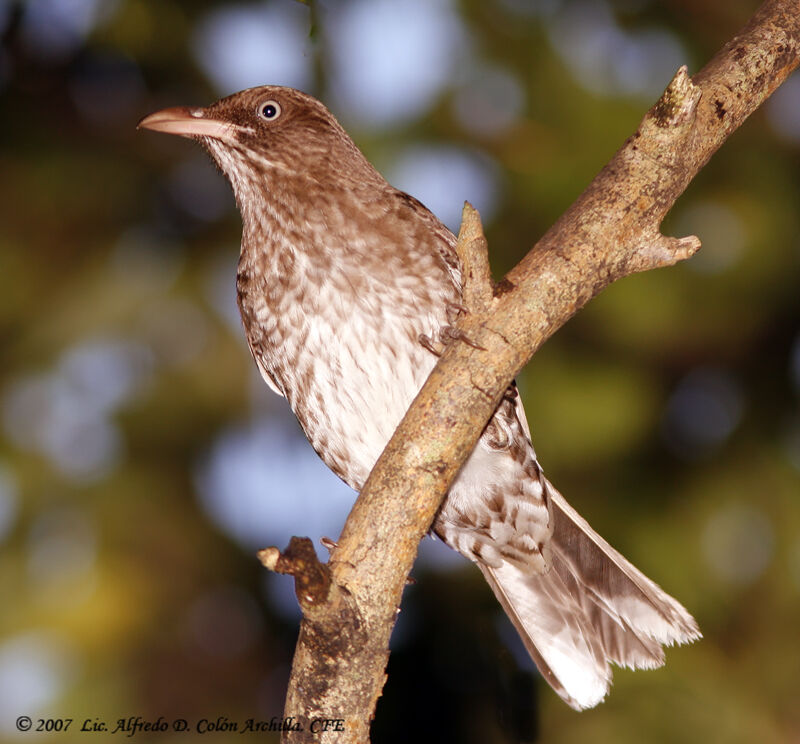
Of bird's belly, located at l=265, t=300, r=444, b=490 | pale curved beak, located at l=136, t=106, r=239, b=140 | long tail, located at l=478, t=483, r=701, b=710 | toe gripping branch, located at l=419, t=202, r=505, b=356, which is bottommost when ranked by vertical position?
long tail, located at l=478, t=483, r=701, b=710

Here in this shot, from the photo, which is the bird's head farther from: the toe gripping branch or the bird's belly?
the toe gripping branch

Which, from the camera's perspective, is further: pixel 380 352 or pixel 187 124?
pixel 187 124

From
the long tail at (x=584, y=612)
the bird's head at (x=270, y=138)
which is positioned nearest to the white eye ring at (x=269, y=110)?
the bird's head at (x=270, y=138)

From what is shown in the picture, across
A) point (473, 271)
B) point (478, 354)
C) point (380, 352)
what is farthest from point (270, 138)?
point (478, 354)

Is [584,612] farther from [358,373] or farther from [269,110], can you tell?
[269,110]

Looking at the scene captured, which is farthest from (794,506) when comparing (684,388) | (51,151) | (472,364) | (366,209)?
(51,151)

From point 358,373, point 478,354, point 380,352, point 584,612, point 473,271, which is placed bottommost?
point 584,612

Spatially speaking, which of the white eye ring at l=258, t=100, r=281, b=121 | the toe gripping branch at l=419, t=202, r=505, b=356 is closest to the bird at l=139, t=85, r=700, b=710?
the white eye ring at l=258, t=100, r=281, b=121
